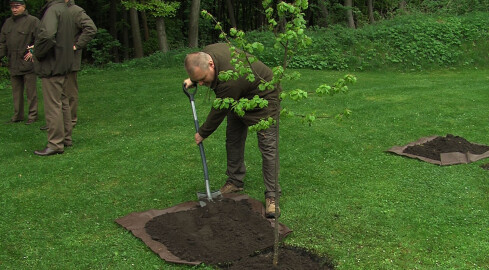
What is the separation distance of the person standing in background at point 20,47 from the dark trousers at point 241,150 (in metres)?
4.38

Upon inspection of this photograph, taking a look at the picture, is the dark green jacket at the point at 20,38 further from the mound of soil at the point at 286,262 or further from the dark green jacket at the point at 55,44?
the mound of soil at the point at 286,262

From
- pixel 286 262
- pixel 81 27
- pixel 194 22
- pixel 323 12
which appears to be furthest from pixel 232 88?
pixel 323 12

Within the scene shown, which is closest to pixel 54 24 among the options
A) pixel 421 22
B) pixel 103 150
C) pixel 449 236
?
pixel 103 150

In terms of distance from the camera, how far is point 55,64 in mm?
6746

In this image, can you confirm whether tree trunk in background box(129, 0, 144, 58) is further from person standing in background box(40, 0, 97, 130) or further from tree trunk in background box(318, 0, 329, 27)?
person standing in background box(40, 0, 97, 130)

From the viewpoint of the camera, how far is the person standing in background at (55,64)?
21.8 feet

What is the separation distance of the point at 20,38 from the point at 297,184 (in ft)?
17.5

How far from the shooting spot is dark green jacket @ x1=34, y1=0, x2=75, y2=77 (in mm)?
6586

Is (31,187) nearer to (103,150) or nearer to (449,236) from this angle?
(103,150)

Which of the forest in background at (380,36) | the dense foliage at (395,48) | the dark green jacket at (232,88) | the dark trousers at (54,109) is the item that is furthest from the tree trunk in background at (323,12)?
the dark green jacket at (232,88)

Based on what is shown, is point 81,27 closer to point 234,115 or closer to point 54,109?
point 54,109

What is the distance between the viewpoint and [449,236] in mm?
4438

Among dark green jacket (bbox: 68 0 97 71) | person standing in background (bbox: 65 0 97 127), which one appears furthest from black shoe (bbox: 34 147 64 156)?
dark green jacket (bbox: 68 0 97 71)

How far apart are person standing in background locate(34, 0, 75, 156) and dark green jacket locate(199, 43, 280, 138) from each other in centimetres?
269
